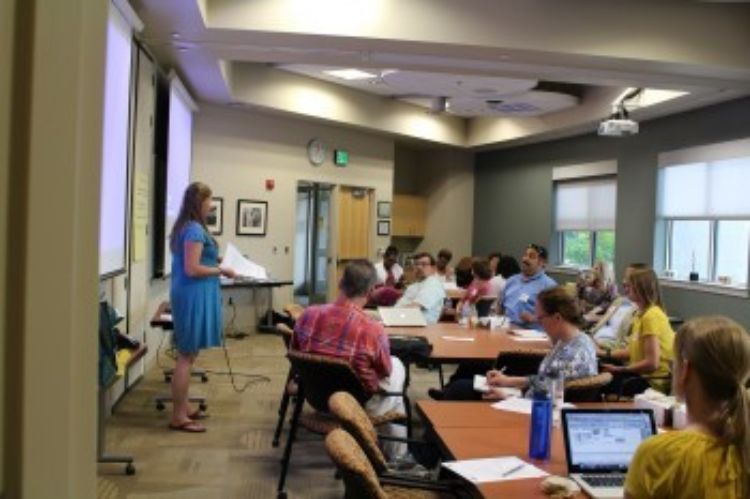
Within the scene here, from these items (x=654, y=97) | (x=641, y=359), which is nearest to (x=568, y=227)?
(x=654, y=97)

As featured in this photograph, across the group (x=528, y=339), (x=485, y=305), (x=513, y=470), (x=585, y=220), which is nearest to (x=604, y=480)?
(x=513, y=470)

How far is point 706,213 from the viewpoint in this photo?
736cm

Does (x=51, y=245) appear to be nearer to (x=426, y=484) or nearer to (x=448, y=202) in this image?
(x=426, y=484)

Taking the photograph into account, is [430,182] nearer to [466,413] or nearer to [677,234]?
[677,234]

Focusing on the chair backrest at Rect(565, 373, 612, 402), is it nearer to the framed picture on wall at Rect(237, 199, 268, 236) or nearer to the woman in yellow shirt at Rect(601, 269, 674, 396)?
the woman in yellow shirt at Rect(601, 269, 674, 396)

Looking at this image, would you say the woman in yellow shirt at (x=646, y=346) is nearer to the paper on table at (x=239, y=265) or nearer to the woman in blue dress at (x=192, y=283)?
the woman in blue dress at (x=192, y=283)

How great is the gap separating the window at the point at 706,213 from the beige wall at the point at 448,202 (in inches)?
170

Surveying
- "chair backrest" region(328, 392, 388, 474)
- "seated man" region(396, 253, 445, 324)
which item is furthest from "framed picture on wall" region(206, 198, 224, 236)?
"chair backrest" region(328, 392, 388, 474)

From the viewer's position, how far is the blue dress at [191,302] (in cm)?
451

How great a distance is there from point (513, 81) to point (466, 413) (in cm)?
512

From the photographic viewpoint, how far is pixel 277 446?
4.48 m

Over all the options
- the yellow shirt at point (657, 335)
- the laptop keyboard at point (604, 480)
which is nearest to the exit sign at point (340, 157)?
the yellow shirt at point (657, 335)

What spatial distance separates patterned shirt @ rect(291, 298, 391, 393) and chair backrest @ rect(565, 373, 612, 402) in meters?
0.94

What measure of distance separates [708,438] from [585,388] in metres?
1.49
